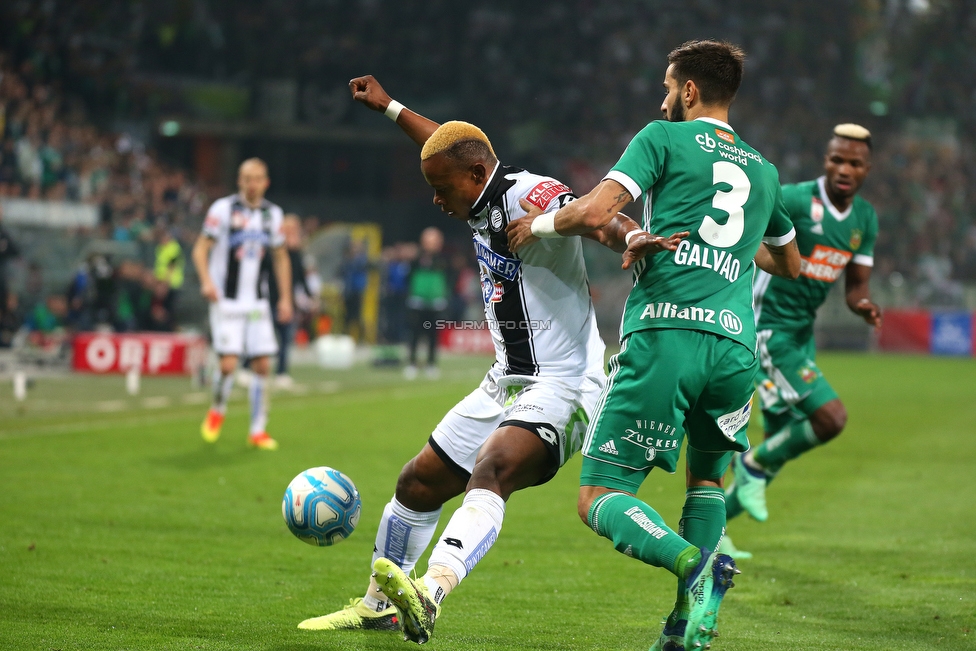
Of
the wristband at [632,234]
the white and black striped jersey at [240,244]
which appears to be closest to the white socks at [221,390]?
the white and black striped jersey at [240,244]

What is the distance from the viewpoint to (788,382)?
22.8ft

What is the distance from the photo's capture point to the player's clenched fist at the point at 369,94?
5164 millimetres

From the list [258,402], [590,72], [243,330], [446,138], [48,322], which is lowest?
[48,322]

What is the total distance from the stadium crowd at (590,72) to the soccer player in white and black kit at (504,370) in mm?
25740

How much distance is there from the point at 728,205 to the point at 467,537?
1501mm

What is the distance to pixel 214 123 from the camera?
113 feet

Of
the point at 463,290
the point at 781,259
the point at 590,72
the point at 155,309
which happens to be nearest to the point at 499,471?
the point at 781,259

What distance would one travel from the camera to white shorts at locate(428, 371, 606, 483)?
424 centimetres

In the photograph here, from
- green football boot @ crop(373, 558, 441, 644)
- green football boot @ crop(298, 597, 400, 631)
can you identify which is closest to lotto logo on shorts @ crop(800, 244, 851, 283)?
green football boot @ crop(298, 597, 400, 631)

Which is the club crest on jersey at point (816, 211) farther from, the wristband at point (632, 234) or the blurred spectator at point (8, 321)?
the blurred spectator at point (8, 321)

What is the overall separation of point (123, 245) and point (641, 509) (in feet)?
68.3

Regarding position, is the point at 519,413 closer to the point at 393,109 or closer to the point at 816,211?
the point at 393,109

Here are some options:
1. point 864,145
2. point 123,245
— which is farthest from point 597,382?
point 123,245

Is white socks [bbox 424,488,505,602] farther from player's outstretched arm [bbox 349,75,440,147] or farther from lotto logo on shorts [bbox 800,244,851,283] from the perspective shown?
lotto logo on shorts [bbox 800,244,851,283]
